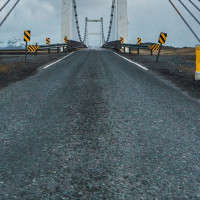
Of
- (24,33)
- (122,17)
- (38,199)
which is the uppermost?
(122,17)

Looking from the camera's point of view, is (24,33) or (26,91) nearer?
(26,91)

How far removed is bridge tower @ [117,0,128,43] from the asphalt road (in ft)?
95.0

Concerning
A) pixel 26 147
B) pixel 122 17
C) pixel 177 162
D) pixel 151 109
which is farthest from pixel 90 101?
pixel 122 17

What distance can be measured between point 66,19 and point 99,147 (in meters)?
35.3

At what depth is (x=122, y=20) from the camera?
114ft

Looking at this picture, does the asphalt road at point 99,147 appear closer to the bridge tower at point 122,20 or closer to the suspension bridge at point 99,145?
the suspension bridge at point 99,145

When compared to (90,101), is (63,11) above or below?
above

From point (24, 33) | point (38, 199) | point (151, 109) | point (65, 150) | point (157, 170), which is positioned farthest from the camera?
point (24, 33)

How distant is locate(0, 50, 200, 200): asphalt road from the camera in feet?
8.06

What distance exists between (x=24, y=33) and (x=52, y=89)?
480 inches

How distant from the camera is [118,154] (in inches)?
126

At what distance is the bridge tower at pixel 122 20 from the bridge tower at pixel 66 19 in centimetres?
624

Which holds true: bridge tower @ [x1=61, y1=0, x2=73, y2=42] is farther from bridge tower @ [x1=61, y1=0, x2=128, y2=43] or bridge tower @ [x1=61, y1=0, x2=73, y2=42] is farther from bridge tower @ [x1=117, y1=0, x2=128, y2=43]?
bridge tower @ [x1=117, y1=0, x2=128, y2=43]

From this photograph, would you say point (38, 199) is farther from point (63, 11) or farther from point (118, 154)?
point (63, 11)
